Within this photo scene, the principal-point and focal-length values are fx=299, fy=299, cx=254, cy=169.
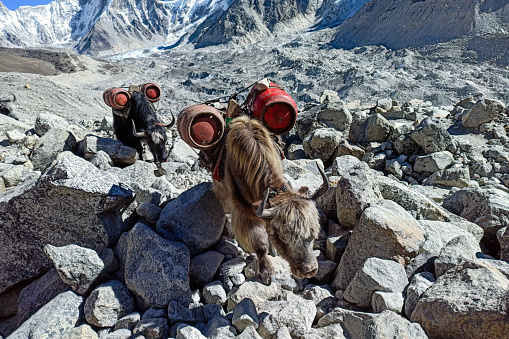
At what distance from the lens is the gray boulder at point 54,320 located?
7.13 ft

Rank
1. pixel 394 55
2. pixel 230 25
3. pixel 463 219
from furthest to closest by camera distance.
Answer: pixel 230 25, pixel 394 55, pixel 463 219

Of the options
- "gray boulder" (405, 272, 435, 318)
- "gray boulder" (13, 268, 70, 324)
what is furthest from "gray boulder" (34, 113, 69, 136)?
"gray boulder" (405, 272, 435, 318)

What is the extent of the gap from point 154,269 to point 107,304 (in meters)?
0.41

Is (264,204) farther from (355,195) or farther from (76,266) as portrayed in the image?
(76,266)

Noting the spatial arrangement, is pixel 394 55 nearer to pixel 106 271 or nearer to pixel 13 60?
pixel 106 271

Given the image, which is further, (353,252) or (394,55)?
(394,55)

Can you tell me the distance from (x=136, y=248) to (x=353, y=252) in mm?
1831

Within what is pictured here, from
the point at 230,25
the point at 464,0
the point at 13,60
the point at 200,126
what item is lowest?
the point at 200,126

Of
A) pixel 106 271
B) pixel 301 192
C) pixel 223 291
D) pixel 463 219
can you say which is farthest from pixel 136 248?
pixel 463 219

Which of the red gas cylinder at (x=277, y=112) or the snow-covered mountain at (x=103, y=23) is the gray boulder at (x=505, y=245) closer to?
the red gas cylinder at (x=277, y=112)

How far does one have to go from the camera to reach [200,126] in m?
2.94

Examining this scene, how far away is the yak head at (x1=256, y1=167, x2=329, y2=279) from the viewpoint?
2139mm

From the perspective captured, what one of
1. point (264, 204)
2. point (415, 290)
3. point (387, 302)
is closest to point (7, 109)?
point (264, 204)

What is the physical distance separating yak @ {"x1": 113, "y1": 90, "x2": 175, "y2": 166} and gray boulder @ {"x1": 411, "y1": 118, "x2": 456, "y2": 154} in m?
4.46
